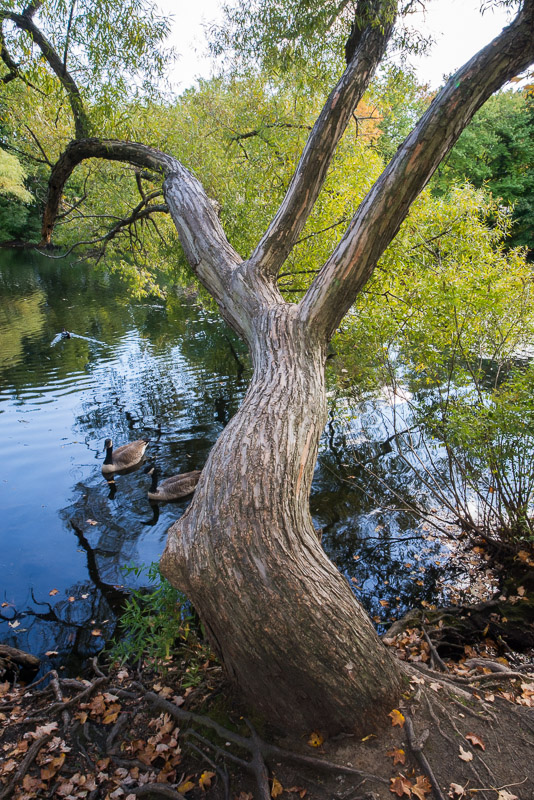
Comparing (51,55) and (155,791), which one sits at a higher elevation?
(51,55)

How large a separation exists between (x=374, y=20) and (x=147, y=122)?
382 cm

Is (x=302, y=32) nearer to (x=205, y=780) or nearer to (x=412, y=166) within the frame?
(x=412, y=166)

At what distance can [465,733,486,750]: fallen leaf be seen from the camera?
2.40 m

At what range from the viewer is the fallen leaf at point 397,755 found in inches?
89.9

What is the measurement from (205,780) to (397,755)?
1.02m

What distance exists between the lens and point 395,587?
579 centimetres

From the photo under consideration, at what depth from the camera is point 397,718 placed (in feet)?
8.11

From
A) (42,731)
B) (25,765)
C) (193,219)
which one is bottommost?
(42,731)

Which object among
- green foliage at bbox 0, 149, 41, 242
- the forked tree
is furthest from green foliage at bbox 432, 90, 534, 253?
green foliage at bbox 0, 149, 41, 242

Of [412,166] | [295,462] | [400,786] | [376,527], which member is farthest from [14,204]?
[400,786]

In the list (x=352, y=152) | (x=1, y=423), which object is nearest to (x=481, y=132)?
(x=352, y=152)

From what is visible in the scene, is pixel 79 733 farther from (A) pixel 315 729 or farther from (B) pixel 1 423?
(B) pixel 1 423

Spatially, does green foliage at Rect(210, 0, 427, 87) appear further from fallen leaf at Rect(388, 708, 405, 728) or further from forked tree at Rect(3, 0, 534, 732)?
fallen leaf at Rect(388, 708, 405, 728)

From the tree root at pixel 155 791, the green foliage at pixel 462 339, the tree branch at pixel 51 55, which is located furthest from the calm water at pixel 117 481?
the tree branch at pixel 51 55
